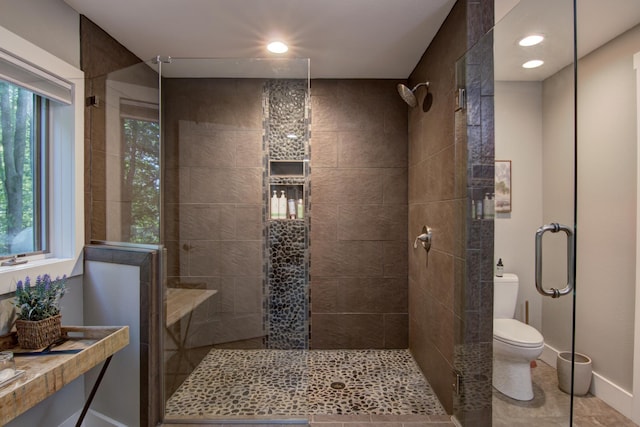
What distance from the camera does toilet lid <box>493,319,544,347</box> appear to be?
1.31 meters

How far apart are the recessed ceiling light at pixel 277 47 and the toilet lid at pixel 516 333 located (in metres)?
2.27

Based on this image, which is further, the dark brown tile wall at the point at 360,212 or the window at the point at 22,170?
the dark brown tile wall at the point at 360,212

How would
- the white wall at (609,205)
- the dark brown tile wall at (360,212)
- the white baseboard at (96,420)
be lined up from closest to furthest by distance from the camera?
the white wall at (609,205), the white baseboard at (96,420), the dark brown tile wall at (360,212)

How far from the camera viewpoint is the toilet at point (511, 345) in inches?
52.7

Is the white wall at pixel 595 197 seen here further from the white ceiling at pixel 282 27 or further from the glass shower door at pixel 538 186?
the white ceiling at pixel 282 27

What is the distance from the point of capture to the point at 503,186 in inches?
56.4

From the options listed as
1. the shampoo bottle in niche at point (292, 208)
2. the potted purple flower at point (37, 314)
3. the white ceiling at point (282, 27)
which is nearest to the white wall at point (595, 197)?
the white ceiling at point (282, 27)

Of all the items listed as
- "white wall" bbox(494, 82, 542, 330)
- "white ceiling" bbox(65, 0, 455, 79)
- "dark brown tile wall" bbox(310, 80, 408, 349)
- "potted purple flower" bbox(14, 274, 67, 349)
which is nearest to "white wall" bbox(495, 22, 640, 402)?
"white wall" bbox(494, 82, 542, 330)

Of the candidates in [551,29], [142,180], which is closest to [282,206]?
[142,180]

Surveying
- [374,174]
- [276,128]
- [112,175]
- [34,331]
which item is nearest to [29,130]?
[112,175]

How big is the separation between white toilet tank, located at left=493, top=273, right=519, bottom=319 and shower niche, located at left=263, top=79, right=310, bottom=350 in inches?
Result: 43.7

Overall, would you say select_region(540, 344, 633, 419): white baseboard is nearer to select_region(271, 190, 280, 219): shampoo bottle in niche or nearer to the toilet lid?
the toilet lid

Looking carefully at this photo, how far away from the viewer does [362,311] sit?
2.99m

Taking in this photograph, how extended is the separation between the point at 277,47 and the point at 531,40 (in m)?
1.75
